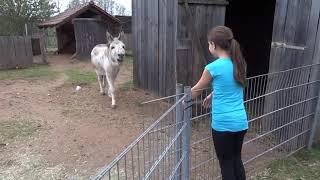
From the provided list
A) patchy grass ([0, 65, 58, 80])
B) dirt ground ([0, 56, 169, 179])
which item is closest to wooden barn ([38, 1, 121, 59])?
patchy grass ([0, 65, 58, 80])

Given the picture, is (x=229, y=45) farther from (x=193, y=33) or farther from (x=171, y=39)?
(x=171, y=39)

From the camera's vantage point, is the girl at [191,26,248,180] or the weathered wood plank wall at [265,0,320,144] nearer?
the girl at [191,26,248,180]

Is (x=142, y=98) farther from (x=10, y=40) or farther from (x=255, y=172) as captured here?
(x=10, y=40)

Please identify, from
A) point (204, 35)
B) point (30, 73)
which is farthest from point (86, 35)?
point (204, 35)

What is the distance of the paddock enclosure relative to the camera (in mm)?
2926

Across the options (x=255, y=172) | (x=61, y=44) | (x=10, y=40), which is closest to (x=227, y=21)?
(x=255, y=172)

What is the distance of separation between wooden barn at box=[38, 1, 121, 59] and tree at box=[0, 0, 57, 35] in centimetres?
242

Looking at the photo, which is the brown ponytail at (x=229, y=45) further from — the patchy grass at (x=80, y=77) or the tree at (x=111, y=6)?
the tree at (x=111, y=6)

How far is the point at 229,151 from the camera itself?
311cm

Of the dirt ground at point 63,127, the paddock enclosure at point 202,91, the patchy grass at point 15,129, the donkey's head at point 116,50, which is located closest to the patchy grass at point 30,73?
→ the dirt ground at point 63,127

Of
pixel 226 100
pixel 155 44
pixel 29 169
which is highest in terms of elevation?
pixel 155 44

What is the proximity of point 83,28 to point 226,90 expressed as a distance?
12494mm

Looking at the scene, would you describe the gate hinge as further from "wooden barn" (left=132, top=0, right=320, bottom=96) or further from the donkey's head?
the donkey's head

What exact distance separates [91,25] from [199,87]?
12.6m
